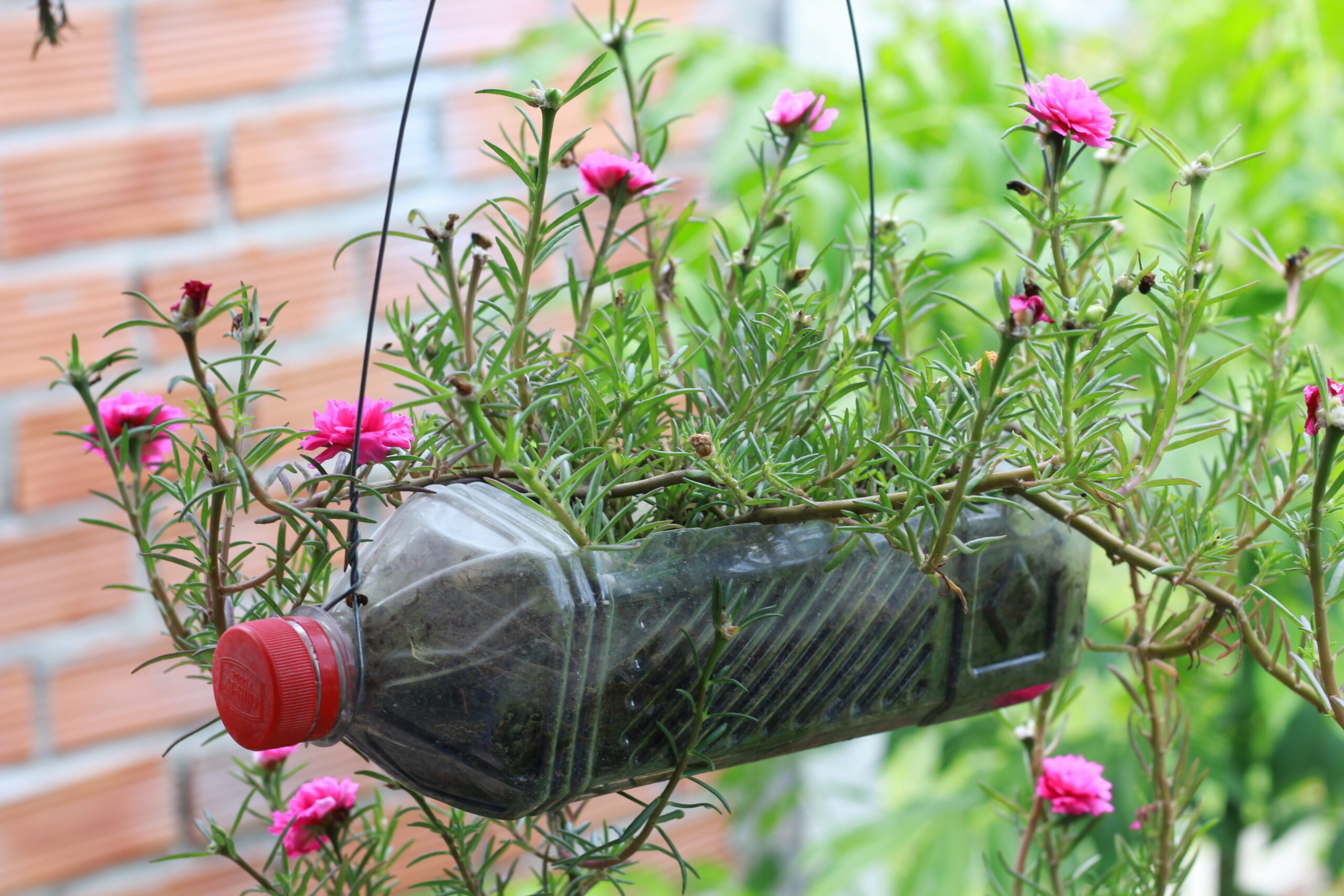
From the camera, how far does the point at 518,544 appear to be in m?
0.29

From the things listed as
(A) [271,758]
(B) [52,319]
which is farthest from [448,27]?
(A) [271,758]

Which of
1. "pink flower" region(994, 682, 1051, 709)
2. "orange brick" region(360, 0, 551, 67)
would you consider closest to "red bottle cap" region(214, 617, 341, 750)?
"pink flower" region(994, 682, 1051, 709)

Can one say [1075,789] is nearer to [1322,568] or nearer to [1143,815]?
[1143,815]

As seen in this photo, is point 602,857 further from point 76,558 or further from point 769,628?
point 76,558

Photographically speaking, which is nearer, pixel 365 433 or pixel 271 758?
pixel 365 433

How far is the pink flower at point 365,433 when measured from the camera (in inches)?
12.5

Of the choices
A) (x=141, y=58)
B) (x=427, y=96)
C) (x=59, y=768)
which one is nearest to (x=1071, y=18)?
(x=427, y=96)

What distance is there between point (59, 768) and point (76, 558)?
0.18m

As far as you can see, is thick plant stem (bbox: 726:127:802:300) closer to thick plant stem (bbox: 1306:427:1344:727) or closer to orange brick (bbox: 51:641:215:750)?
thick plant stem (bbox: 1306:427:1344:727)

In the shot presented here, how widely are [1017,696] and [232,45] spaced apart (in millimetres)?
870

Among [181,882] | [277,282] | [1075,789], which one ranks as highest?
[277,282]

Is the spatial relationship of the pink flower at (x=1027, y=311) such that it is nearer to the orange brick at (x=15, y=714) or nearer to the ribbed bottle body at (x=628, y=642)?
the ribbed bottle body at (x=628, y=642)

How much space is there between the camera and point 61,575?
3.12 ft

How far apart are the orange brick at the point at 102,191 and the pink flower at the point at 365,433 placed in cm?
74
